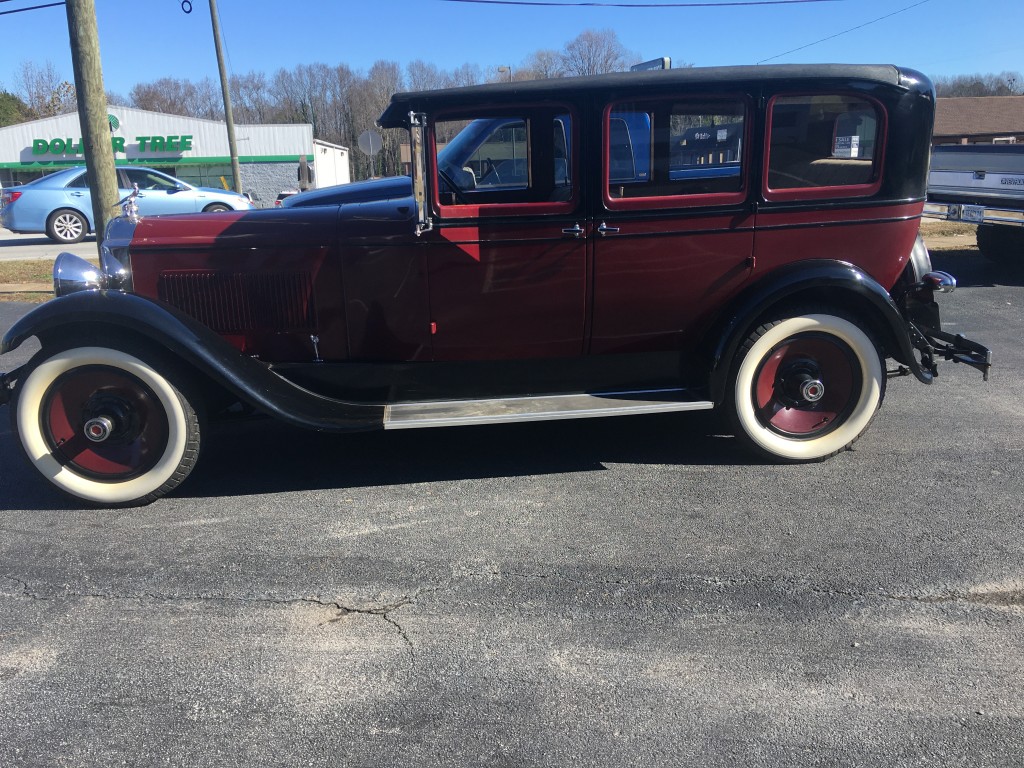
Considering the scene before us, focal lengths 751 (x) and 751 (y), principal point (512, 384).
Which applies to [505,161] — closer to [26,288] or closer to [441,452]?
[441,452]

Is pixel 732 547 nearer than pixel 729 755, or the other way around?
pixel 729 755

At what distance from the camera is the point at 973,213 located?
8.73m

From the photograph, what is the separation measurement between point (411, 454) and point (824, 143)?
2766mm

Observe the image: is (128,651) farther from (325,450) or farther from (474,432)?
(474,432)

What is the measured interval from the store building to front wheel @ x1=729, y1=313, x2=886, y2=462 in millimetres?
33597

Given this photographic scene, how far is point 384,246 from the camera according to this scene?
3.81 m

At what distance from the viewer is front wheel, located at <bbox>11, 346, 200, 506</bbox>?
3582mm

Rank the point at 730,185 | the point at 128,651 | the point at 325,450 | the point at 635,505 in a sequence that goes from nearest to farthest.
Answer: the point at 128,651, the point at 635,505, the point at 730,185, the point at 325,450

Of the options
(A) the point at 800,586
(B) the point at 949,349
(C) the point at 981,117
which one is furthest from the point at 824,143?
(C) the point at 981,117

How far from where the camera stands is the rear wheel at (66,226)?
49.9 ft

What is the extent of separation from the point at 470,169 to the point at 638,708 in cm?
269

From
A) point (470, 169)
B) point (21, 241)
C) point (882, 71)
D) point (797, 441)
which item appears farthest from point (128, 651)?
point (21, 241)

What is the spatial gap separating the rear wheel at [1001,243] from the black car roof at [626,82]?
6.59m

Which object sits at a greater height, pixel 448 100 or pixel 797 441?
pixel 448 100
